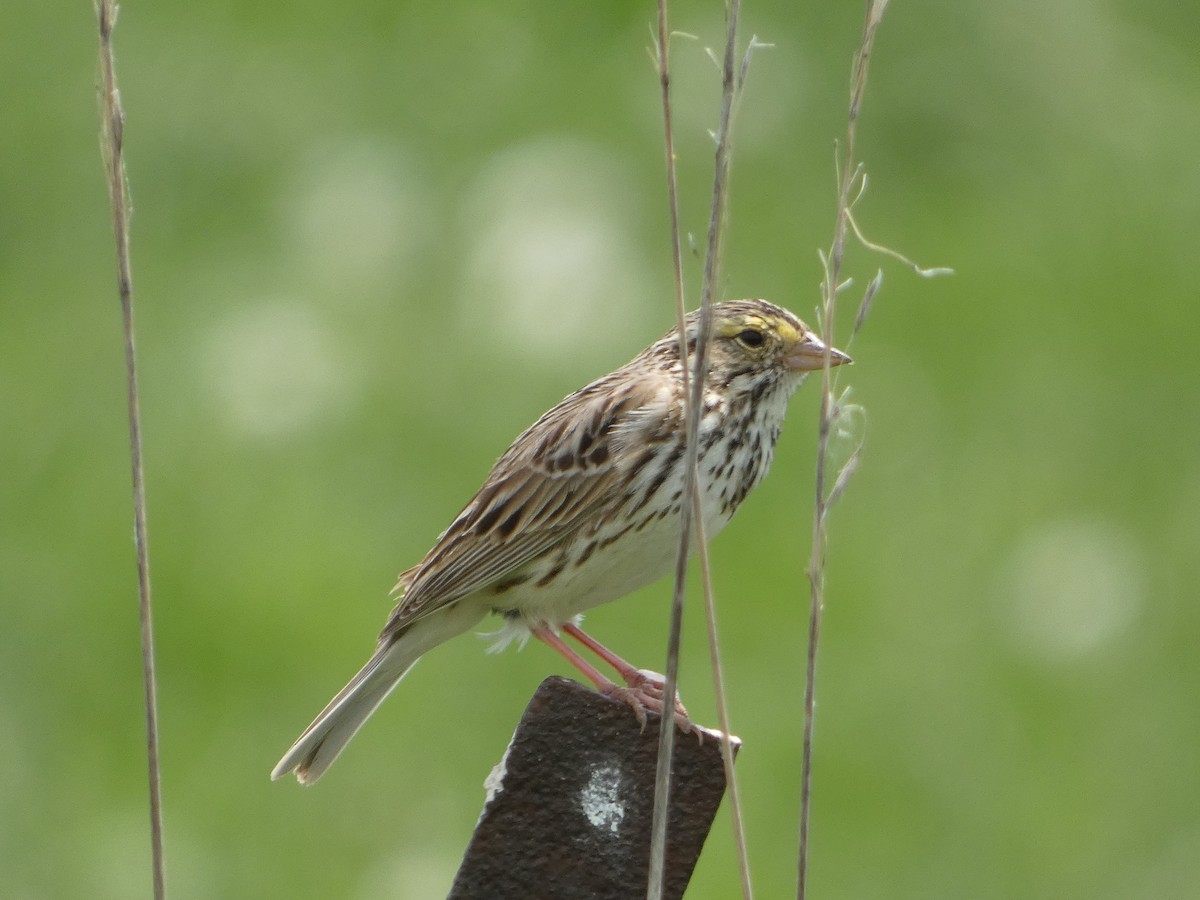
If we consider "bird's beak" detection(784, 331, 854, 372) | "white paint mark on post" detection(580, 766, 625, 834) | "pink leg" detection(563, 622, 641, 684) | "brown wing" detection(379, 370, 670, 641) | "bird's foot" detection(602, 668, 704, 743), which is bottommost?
"white paint mark on post" detection(580, 766, 625, 834)

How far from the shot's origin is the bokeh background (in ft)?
25.6

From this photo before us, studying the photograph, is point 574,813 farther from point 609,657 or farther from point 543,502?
point 543,502

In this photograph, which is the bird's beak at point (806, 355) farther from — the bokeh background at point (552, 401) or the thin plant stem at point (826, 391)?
the bokeh background at point (552, 401)

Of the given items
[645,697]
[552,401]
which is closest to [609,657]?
[645,697]

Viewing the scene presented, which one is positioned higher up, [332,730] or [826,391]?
[826,391]

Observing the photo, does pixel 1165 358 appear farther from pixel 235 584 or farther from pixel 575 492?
pixel 575 492

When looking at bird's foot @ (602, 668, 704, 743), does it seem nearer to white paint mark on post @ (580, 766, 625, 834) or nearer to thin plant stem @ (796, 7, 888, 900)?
white paint mark on post @ (580, 766, 625, 834)

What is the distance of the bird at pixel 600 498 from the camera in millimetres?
5055

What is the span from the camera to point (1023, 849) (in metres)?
7.72

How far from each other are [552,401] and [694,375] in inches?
235

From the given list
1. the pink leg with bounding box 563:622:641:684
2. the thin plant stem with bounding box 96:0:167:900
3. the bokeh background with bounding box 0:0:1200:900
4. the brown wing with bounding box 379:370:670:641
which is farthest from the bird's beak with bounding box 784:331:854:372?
the bokeh background with bounding box 0:0:1200:900

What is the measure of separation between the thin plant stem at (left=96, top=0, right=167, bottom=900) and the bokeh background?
4.13 m

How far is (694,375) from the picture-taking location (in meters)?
3.22

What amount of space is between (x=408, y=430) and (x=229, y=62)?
10.3 feet
